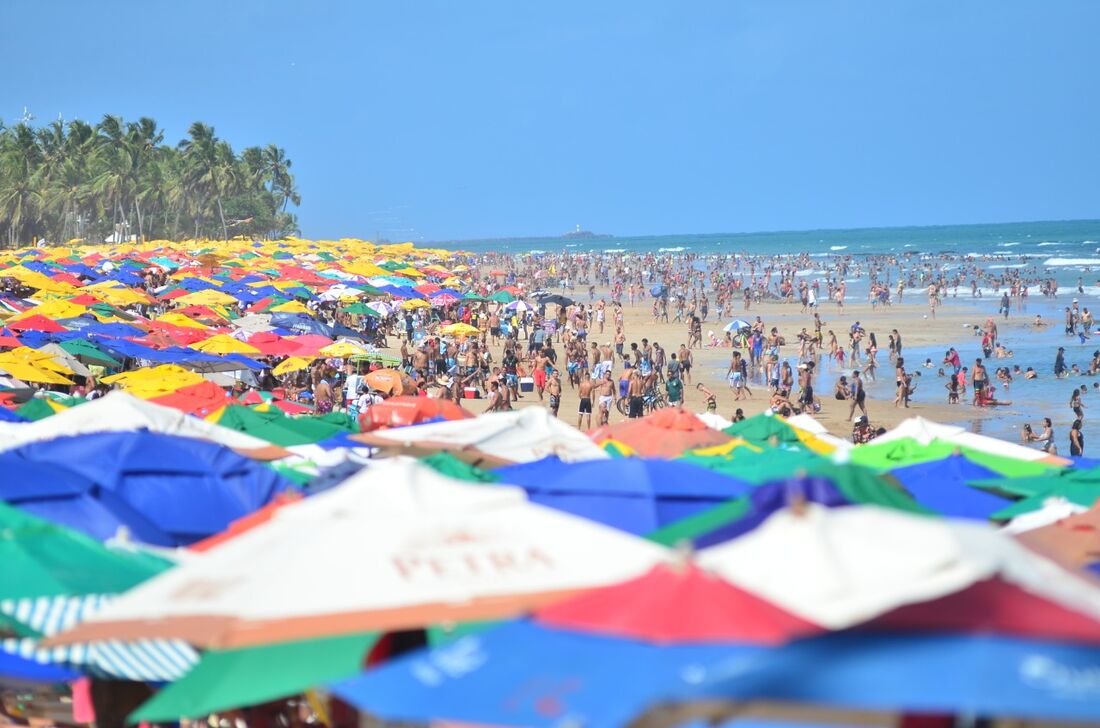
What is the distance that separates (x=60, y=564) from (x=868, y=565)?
387cm

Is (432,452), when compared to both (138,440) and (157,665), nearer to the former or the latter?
(138,440)

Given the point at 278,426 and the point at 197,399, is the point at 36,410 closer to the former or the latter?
the point at 197,399

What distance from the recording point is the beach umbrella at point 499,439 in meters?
11.5

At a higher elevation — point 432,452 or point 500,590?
point 500,590

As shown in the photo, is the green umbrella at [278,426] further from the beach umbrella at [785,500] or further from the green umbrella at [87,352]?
the green umbrella at [87,352]

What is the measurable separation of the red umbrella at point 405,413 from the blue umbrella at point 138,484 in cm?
422

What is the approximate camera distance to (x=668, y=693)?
3.89m

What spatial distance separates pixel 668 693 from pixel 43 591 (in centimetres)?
347

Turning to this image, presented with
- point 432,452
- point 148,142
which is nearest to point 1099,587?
point 432,452

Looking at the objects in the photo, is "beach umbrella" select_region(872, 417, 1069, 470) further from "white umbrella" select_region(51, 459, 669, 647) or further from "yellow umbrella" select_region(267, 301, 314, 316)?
"yellow umbrella" select_region(267, 301, 314, 316)

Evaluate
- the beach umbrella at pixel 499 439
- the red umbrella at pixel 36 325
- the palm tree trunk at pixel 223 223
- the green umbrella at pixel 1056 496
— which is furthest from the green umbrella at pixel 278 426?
the palm tree trunk at pixel 223 223

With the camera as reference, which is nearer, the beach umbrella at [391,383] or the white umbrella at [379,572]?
the white umbrella at [379,572]

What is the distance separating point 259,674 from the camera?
208 inches

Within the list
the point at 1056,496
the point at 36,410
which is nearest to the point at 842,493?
the point at 1056,496
